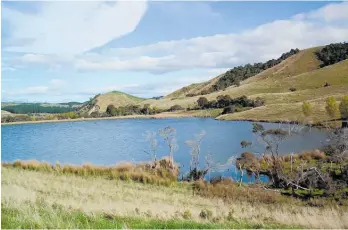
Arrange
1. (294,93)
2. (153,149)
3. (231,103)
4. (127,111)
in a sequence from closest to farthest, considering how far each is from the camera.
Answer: (153,149), (294,93), (231,103), (127,111)

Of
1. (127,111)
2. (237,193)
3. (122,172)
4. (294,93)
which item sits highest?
(294,93)

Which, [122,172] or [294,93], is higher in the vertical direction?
[294,93]

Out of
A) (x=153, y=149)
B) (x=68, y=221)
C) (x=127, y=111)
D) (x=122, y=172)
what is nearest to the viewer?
(x=68, y=221)

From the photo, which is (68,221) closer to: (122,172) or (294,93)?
(122,172)

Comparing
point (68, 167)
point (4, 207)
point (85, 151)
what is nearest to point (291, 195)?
point (68, 167)

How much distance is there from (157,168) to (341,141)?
637 inches

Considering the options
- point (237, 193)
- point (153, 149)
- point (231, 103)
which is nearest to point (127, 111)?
point (231, 103)

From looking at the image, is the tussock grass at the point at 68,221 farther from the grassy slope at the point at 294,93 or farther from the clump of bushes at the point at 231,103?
the clump of bushes at the point at 231,103

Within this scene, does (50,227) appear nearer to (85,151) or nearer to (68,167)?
(68,167)

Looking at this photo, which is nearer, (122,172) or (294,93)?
(122,172)

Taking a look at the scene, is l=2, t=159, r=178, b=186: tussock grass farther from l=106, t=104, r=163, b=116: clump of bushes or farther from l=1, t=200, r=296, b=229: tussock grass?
l=106, t=104, r=163, b=116: clump of bushes

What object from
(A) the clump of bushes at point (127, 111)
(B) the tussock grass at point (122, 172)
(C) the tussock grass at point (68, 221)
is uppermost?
(A) the clump of bushes at point (127, 111)

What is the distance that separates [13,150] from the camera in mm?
65812

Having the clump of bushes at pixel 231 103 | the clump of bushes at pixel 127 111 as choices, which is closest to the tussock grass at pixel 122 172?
the clump of bushes at pixel 231 103
